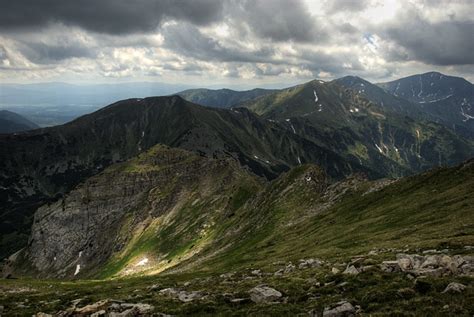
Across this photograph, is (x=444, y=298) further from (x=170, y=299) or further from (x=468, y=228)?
(x=468, y=228)

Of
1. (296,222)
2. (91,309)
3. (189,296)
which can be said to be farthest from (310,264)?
(296,222)

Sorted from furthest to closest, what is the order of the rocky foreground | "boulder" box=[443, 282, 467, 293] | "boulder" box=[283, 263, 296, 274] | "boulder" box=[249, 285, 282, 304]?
"boulder" box=[283, 263, 296, 274], "boulder" box=[249, 285, 282, 304], "boulder" box=[443, 282, 467, 293], the rocky foreground

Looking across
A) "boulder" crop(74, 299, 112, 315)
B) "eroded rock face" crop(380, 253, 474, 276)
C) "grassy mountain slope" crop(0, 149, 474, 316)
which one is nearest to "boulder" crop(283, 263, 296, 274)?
"grassy mountain slope" crop(0, 149, 474, 316)

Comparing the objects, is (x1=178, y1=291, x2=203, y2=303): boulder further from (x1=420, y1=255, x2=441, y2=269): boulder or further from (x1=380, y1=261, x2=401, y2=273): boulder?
(x1=420, y1=255, x2=441, y2=269): boulder

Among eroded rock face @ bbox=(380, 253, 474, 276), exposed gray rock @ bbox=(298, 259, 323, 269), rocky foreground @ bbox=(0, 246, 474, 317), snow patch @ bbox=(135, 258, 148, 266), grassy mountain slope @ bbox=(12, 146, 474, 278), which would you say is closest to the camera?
rocky foreground @ bbox=(0, 246, 474, 317)

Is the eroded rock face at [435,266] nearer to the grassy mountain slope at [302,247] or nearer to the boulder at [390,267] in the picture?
the boulder at [390,267]

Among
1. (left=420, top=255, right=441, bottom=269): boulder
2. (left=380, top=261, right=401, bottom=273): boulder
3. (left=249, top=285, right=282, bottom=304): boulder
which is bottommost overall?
(left=249, top=285, right=282, bottom=304): boulder

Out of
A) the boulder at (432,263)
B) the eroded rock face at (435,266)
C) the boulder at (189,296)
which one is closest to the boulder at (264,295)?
the boulder at (189,296)
